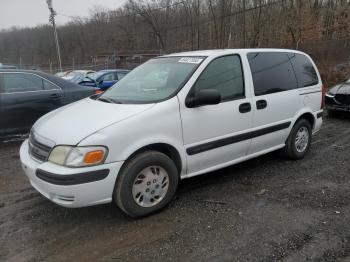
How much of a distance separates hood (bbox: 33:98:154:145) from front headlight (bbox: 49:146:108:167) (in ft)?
0.26

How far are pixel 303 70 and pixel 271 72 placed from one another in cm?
92

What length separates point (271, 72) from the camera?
4801 mm

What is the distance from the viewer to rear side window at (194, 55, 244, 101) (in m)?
4.01

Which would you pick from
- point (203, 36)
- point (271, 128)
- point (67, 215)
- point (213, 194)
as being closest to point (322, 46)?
point (271, 128)

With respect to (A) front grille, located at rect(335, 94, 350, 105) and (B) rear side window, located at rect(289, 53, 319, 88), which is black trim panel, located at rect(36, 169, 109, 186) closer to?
(B) rear side window, located at rect(289, 53, 319, 88)

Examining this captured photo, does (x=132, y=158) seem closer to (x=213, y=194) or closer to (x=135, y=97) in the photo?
(x=135, y=97)

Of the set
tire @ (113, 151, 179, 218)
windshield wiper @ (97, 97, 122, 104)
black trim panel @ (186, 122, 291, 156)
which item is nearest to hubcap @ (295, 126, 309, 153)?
black trim panel @ (186, 122, 291, 156)

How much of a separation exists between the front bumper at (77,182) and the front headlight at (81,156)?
0.15 ft

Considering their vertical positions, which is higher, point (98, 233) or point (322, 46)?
point (322, 46)

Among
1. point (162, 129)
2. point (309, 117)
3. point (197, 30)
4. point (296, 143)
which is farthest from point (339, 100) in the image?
point (197, 30)

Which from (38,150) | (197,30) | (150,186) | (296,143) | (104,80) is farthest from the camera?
(197,30)

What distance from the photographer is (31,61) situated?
73.4 m

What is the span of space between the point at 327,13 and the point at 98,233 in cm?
2667

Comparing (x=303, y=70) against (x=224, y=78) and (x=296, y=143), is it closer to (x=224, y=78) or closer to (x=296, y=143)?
(x=296, y=143)
